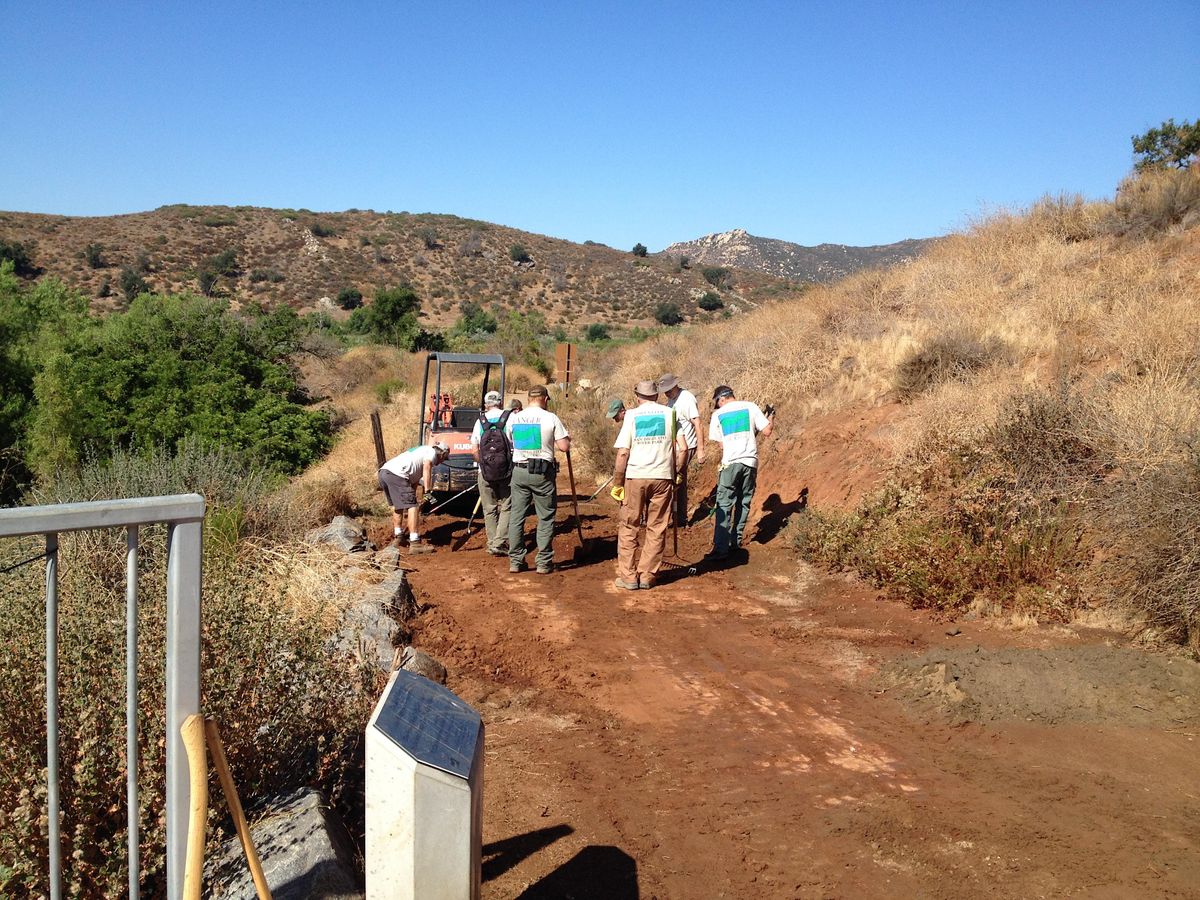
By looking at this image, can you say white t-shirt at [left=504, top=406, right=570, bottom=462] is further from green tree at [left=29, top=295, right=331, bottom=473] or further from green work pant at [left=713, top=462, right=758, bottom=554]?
green tree at [left=29, top=295, right=331, bottom=473]

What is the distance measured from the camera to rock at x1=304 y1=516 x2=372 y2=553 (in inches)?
354

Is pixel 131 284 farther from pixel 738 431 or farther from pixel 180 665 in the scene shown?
pixel 180 665

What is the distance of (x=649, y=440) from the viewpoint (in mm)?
8508

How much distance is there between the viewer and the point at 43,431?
13.8 m

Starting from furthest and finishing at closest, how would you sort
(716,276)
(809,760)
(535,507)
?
(716,276), (535,507), (809,760)

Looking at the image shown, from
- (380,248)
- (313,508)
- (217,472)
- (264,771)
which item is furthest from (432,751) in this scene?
(380,248)

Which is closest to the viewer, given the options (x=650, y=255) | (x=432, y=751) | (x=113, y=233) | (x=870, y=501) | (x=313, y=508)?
(x=432, y=751)

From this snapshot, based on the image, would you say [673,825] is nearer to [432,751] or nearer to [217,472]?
[432,751]

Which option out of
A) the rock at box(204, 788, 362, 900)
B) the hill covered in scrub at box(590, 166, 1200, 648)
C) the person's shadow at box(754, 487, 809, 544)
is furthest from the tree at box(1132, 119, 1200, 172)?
the rock at box(204, 788, 362, 900)

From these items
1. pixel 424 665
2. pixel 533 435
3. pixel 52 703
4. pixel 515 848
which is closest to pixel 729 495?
pixel 533 435

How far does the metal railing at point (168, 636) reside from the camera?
6.46 ft

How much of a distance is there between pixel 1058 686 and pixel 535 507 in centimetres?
514

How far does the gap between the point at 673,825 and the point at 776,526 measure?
7.12 m

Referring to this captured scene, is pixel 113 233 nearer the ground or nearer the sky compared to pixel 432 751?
nearer the sky
